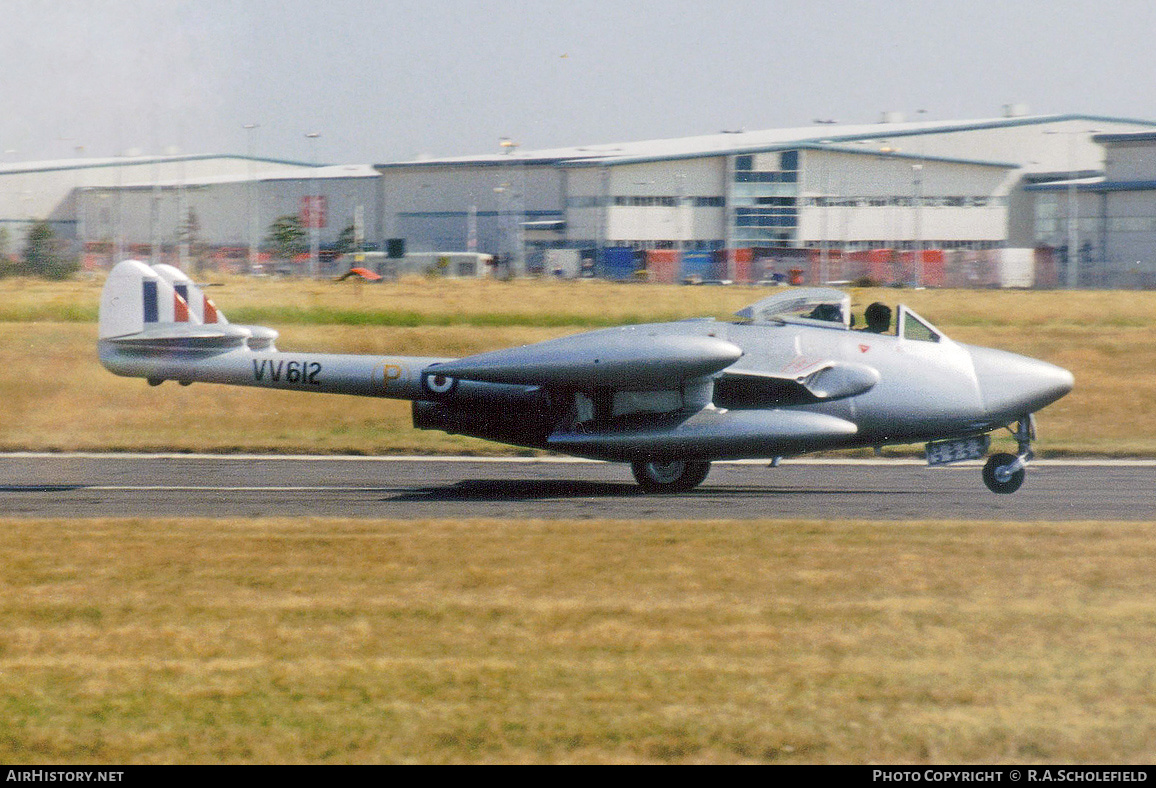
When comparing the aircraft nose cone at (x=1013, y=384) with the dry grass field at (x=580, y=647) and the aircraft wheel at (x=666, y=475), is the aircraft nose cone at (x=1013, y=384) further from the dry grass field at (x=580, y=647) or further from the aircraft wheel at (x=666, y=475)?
the dry grass field at (x=580, y=647)

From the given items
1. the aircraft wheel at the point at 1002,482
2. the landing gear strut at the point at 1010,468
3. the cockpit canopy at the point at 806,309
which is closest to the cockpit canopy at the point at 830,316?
the cockpit canopy at the point at 806,309

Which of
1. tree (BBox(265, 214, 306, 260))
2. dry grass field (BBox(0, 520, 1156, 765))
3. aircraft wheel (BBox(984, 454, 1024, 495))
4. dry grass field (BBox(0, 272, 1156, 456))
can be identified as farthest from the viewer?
tree (BBox(265, 214, 306, 260))

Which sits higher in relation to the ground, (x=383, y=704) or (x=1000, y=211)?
(x=1000, y=211)

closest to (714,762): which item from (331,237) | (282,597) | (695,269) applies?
(282,597)

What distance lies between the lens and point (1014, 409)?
16172 mm

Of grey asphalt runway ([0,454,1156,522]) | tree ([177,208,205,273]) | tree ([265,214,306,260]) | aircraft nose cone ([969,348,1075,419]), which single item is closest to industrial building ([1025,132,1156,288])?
tree ([265,214,306,260])

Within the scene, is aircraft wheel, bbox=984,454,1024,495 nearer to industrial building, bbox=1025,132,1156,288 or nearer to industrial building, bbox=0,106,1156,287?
industrial building, bbox=0,106,1156,287

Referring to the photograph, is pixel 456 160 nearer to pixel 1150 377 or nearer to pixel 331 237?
pixel 331 237

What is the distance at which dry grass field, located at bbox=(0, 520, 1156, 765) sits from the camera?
645cm

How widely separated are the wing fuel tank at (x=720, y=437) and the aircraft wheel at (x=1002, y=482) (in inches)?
73.8

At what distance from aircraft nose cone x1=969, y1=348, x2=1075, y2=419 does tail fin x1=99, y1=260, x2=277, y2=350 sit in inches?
371

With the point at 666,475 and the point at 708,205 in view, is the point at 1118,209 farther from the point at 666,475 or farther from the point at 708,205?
the point at 666,475

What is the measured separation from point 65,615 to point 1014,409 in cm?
1133

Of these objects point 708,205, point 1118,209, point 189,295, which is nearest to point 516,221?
point 708,205
